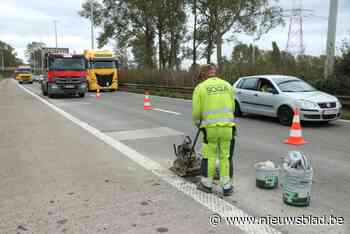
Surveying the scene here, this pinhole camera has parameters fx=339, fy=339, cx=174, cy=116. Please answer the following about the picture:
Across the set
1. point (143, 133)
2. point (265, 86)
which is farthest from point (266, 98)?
point (143, 133)

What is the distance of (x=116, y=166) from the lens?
5.97 meters

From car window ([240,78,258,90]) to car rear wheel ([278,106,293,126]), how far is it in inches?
60.4

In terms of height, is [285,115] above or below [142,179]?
above

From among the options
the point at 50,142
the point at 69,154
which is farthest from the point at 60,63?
the point at 69,154

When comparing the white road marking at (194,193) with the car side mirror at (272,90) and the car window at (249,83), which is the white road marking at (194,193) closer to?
the car side mirror at (272,90)

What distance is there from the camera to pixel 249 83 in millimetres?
11914

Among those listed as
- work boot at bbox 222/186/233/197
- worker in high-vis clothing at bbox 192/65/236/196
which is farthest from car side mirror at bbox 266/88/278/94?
work boot at bbox 222/186/233/197

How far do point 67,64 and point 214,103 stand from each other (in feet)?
66.9

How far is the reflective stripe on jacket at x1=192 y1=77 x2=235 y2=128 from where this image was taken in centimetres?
429

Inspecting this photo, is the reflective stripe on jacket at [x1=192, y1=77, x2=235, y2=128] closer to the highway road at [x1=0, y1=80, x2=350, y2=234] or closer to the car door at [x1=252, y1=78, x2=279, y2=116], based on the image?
the highway road at [x1=0, y1=80, x2=350, y2=234]

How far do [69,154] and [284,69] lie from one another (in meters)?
13.8

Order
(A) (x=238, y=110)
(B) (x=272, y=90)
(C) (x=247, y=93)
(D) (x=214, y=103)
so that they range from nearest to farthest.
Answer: (D) (x=214, y=103) → (B) (x=272, y=90) → (C) (x=247, y=93) → (A) (x=238, y=110)

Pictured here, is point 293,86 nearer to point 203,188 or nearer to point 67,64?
point 203,188

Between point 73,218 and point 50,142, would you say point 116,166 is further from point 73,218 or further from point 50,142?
point 50,142
